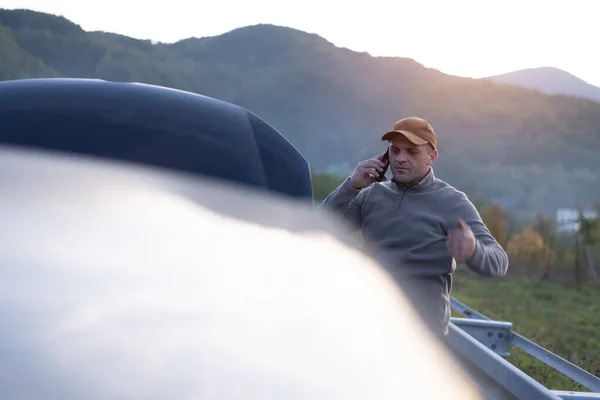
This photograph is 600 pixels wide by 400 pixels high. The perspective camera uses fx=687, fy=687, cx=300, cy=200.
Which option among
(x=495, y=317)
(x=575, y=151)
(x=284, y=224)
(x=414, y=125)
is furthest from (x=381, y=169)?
(x=575, y=151)

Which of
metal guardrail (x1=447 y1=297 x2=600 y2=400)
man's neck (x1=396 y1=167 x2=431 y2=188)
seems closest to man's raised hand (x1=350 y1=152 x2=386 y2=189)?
man's neck (x1=396 y1=167 x2=431 y2=188)

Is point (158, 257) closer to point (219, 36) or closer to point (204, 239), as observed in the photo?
point (204, 239)

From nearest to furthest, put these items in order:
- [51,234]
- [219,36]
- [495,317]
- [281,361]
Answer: [281,361] < [51,234] < [495,317] < [219,36]

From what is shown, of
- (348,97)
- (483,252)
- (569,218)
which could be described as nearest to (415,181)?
(483,252)

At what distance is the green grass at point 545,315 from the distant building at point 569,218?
2.51 m

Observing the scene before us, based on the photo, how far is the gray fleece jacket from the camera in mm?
2275

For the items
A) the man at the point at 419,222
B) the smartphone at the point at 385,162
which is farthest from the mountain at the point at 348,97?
the man at the point at 419,222

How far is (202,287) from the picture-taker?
4.60 feet

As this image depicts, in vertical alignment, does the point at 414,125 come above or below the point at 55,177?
above

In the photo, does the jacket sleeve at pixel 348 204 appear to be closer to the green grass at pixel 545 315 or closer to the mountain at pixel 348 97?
the green grass at pixel 545 315

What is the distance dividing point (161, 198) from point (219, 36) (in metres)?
117

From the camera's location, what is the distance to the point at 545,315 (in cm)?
984

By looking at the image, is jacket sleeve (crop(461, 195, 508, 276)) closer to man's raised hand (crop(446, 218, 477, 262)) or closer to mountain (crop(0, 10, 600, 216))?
man's raised hand (crop(446, 218, 477, 262))

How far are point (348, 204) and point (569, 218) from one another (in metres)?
15.5
